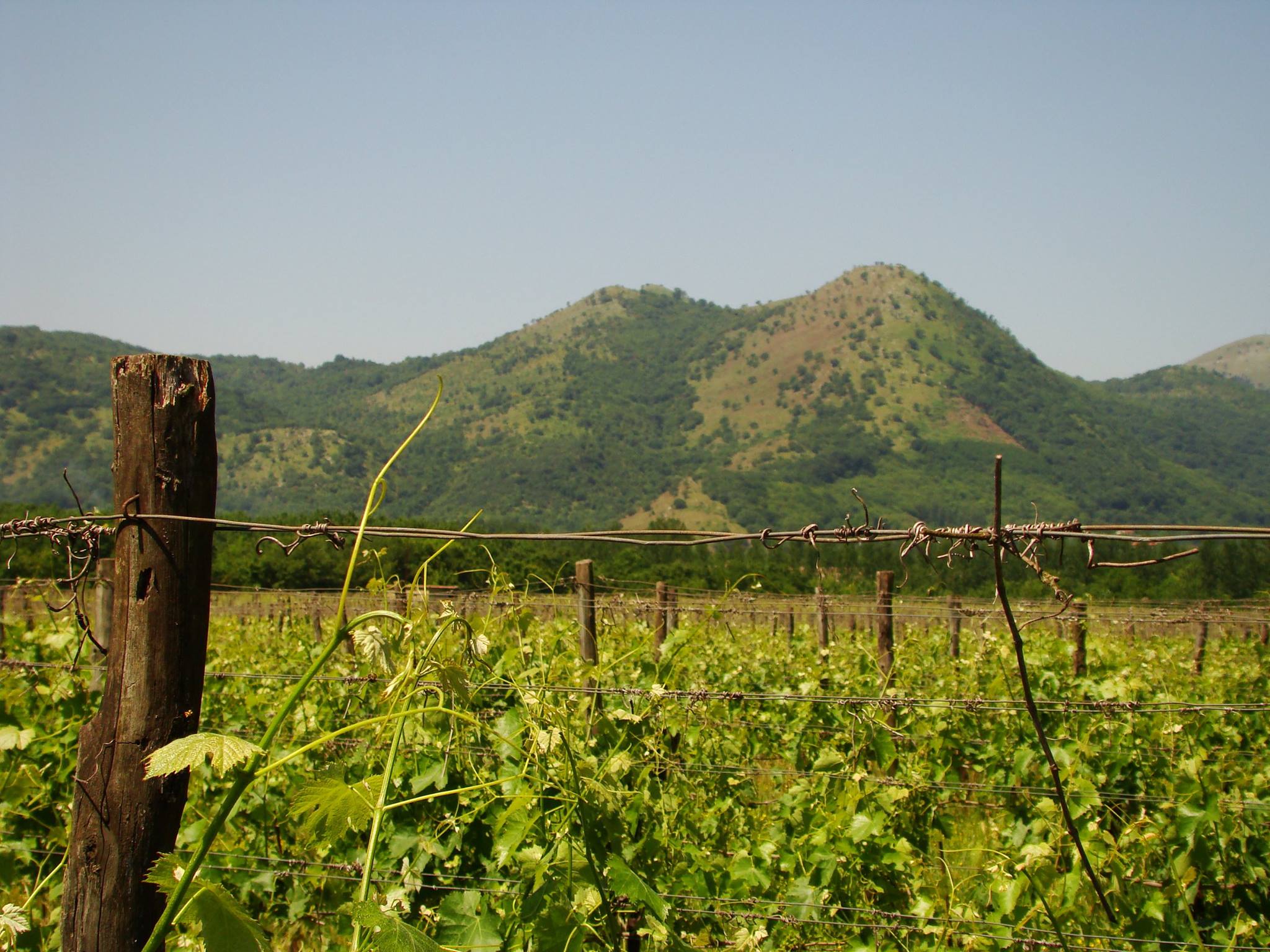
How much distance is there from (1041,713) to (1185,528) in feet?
11.0

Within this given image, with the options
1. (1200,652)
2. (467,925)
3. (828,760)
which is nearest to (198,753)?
(467,925)

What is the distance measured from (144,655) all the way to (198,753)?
740 mm

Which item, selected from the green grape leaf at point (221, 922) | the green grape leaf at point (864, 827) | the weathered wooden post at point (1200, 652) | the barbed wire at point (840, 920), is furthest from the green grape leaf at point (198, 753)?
the weathered wooden post at point (1200, 652)

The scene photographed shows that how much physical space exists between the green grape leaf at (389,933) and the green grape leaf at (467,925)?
89 cm

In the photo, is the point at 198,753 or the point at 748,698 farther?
the point at 748,698

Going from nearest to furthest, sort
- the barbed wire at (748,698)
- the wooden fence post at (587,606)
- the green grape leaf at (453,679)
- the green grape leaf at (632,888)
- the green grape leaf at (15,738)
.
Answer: the green grape leaf at (453,679)
the green grape leaf at (632,888)
the barbed wire at (748,698)
the green grape leaf at (15,738)
the wooden fence post at (587,606)

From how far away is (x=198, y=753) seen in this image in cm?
→ 111

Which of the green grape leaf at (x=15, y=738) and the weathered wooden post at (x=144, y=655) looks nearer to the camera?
the weathered wooden post at (x=144, y=655)

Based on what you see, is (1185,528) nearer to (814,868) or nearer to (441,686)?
(441,686)

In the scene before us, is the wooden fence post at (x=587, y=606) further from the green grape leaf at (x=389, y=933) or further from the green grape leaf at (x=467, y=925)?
the green grape leaf at (x=389, y=933)

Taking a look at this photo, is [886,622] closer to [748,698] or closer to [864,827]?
[748,698]

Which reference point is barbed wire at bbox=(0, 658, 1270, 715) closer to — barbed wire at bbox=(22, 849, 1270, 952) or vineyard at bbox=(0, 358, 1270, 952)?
vineyard at bbox=(0, 358, 1270, 952)

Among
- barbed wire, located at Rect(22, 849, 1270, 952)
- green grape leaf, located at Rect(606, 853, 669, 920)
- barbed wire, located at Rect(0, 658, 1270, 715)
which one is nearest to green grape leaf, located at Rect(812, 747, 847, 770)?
barbed wire, located at Rect(0, 658, 1270, 715)

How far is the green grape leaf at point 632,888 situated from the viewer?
1.72m
